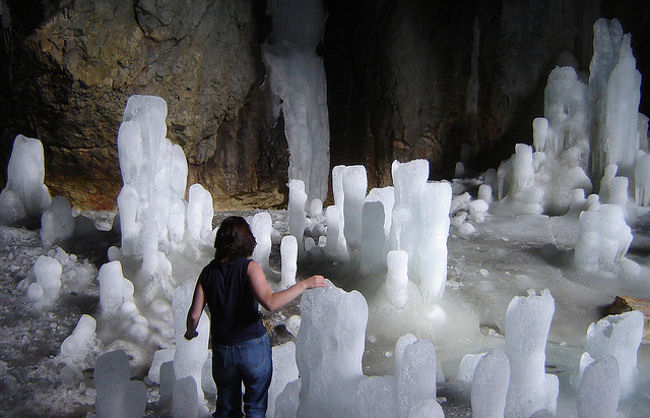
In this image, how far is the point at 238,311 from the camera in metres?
2.83

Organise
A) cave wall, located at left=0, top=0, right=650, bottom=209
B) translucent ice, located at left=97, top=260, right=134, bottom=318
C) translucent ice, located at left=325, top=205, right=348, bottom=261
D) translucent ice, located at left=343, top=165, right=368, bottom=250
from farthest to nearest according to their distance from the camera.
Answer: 1. cave wall, located at left=0, top=0, right=650, bottom=209
2. translucent ice, located at left=325, top=205, right=348, bottom=261
3. translucent ice, located at left=343, top=165, right=368, bottom=250
4. translucent ice, located at left=97, top=260, right=134, bottom=318

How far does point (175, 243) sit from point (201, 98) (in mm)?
3791

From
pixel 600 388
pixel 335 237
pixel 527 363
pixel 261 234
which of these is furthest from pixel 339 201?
pixel 600 388

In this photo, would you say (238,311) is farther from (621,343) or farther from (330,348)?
(621,343)

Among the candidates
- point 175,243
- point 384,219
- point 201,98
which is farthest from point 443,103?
point 175,243

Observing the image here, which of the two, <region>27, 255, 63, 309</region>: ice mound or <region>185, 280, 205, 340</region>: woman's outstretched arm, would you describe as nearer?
<region>185, 280, 205, 340</region>: woman's outstretched arm

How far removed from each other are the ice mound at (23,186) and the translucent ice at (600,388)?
5.52 m

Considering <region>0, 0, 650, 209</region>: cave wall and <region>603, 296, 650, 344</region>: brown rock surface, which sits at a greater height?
<region>0, 0, 650, 209</region>: cave wall

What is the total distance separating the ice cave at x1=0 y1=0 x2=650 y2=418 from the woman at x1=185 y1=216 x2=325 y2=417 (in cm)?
23

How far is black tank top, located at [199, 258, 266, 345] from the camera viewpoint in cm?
284

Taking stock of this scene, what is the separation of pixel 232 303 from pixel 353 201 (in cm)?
297

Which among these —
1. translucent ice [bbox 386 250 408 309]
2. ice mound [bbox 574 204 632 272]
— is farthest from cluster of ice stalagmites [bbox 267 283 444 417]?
ice mound [bbox 574 204 632 272]

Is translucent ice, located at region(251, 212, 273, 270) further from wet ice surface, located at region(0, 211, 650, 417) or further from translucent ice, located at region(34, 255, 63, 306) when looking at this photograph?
translucent ice, located at region(34, 255, 63, 306)

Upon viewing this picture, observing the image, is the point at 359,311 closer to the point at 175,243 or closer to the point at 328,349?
the point at 328,349
